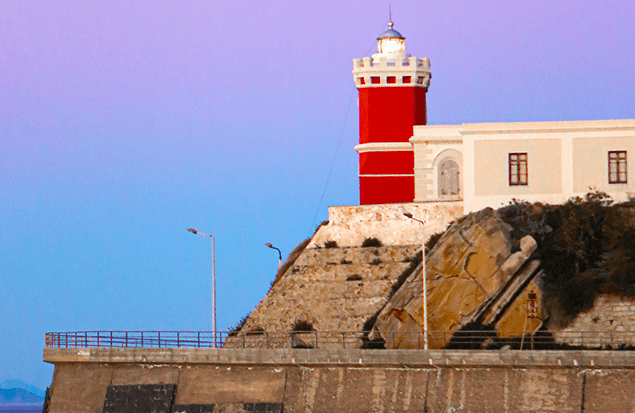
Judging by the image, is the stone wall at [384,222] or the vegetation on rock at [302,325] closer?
the vegetation on rock at [302,325]

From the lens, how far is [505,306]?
43000 millimetres

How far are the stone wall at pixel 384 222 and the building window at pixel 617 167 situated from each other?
6.36 meters

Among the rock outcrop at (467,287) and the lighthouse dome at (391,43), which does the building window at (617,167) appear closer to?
the rock outcrop at (467,287)

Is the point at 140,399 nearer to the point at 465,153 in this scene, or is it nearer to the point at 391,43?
the point at 465,153

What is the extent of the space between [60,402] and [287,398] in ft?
29.9

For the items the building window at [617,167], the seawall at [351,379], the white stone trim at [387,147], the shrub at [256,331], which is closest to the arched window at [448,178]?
the white stone trim at [387,147]

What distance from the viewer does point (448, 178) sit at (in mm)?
54500

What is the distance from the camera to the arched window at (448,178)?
178ft

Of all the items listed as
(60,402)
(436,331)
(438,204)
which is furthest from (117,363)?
(438,204)

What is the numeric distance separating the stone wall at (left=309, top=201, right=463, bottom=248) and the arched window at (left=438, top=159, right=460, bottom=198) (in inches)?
135

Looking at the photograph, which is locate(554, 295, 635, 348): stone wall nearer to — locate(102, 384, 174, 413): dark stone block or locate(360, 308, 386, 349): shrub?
locate(360, 308, 386, 349): shrub

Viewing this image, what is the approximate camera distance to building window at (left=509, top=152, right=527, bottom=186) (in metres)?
49.0

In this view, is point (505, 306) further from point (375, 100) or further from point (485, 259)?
point (375, 100)

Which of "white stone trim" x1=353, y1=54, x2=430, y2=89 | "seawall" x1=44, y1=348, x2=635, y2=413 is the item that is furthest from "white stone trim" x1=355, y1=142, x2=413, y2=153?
"seawall" x1=44, y1=348, x2=635, y2=413
